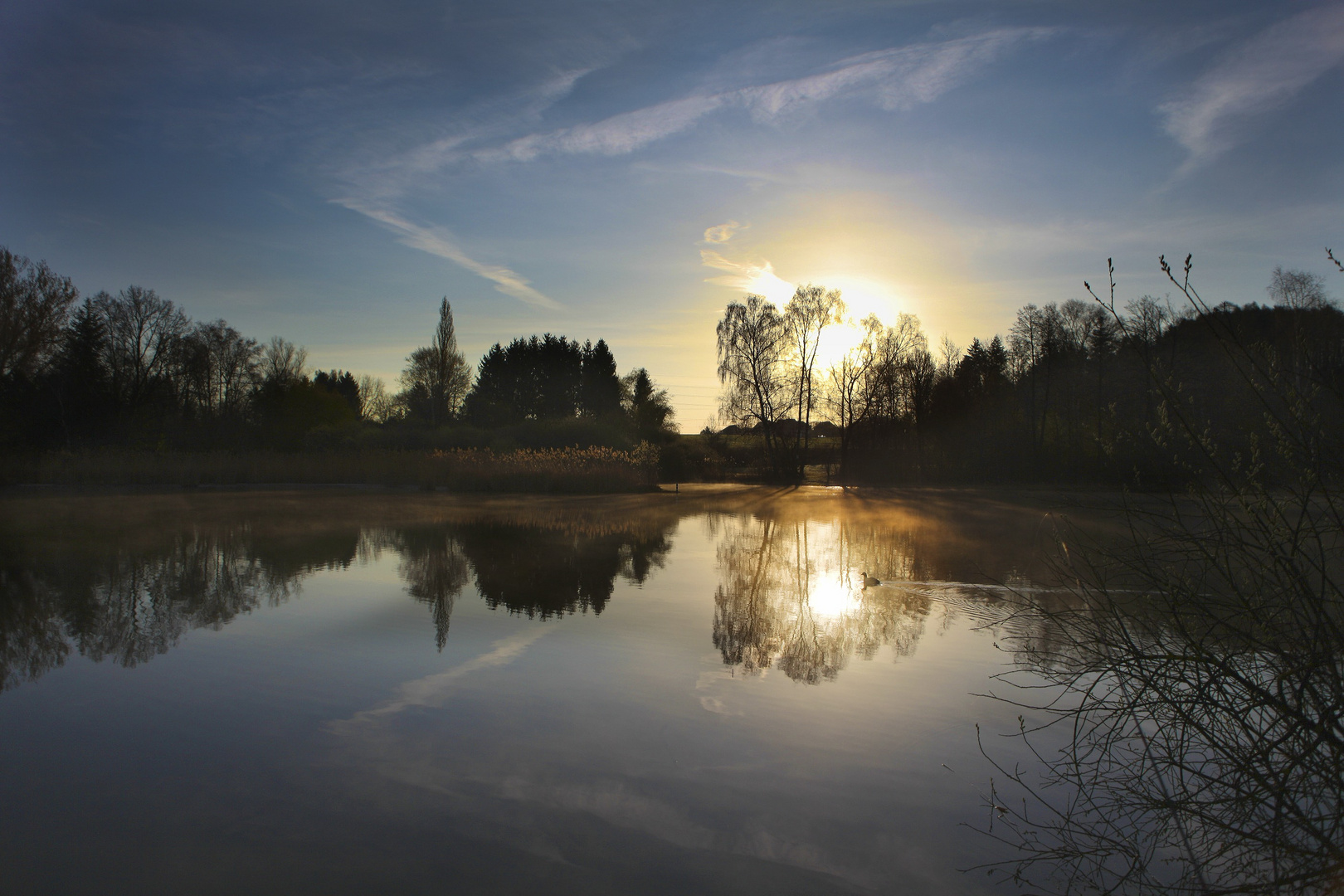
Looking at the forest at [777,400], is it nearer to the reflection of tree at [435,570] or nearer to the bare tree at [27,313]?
the bare tree at [27,313]

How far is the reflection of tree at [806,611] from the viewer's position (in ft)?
17.3

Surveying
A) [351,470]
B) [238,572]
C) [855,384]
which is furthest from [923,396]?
[238,572]

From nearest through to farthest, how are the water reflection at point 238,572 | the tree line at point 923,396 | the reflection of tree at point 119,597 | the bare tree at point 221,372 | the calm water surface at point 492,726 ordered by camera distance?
the calm water surface at point 492,726 < the reflection of tree at point 119,597 < the water reflection at point 238,572 < the tree line at point 923,396 < the bare tree at point 221,372

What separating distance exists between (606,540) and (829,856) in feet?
29.7

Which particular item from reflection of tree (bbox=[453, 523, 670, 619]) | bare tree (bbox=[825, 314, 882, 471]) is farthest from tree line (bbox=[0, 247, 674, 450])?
reflection of tree (bbox=[453, 523, 670, 619])

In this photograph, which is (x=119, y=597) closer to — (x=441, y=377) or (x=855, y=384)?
(x=855, y=384)

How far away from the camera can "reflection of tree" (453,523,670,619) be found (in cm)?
708

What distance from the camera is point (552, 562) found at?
9273 millimetres

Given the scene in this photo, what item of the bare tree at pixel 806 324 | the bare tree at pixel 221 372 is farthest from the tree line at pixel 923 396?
the bare tree at pixel 221 372

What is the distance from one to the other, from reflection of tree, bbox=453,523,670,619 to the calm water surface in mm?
80

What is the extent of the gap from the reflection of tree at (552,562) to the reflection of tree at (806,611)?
3.97 feet

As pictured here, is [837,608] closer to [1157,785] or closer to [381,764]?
[1157,785]

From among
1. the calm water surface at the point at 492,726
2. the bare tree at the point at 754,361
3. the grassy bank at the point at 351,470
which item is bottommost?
the calm water surface at the point at 492,726

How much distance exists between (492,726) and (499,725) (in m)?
0.04
